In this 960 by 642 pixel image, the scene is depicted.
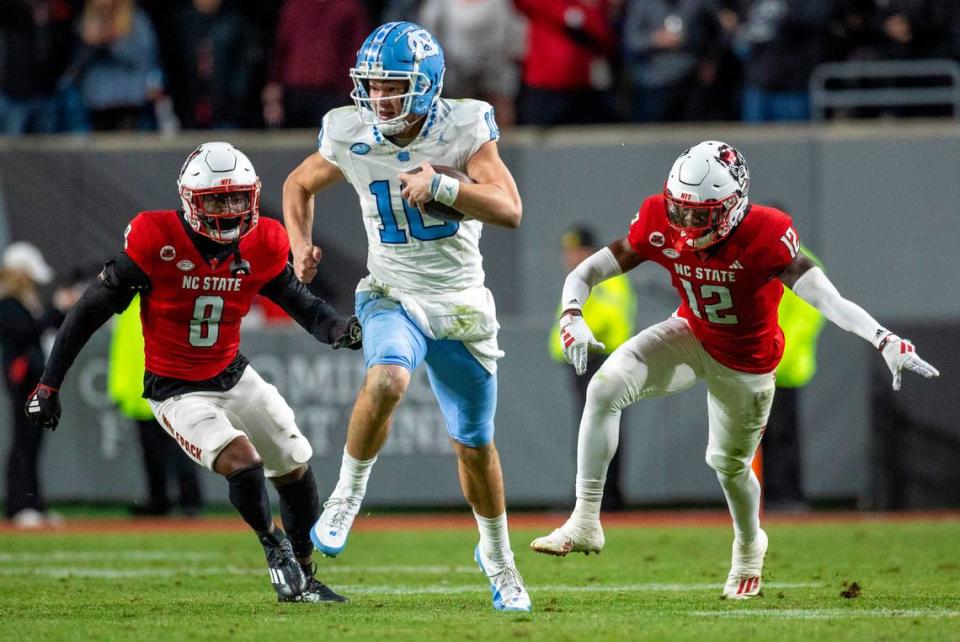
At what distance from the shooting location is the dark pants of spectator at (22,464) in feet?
37.2

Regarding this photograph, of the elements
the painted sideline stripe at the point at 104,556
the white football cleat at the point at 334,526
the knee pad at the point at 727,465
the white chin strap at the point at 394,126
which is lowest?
the painted sideline stripe at the point at 104,556

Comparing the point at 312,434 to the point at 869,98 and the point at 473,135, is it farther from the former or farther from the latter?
the point at 473,135

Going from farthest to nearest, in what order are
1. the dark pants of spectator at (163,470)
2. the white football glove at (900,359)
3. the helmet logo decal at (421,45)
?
the dark pants of spectator at (163,470) → the helmet logo decal at (421,45) → the white football glove at (900,359)

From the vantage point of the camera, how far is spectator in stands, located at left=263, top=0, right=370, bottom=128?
12.7 meters

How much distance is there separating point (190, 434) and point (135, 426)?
19.0 feet

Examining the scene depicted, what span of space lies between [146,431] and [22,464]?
0.90 m

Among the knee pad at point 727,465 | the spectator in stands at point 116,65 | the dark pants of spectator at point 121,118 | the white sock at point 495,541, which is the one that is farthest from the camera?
the dark pants of spectator at point 121,118

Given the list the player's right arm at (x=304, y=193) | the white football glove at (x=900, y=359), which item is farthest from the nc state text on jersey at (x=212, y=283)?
the white football glove at (x=900, y=359)

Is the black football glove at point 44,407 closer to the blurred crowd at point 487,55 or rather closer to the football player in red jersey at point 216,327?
the football player in red jersey at point 216,327

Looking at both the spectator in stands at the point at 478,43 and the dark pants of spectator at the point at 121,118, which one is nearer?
the spectator in stands at the point at 478,43

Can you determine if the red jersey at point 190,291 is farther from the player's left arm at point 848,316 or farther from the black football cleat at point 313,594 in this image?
the player's left arm at point 848,316

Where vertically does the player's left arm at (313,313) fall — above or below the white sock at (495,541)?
above

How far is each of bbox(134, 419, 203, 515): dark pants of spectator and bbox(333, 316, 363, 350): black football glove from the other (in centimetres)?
526

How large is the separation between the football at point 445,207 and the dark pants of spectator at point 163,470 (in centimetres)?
575
